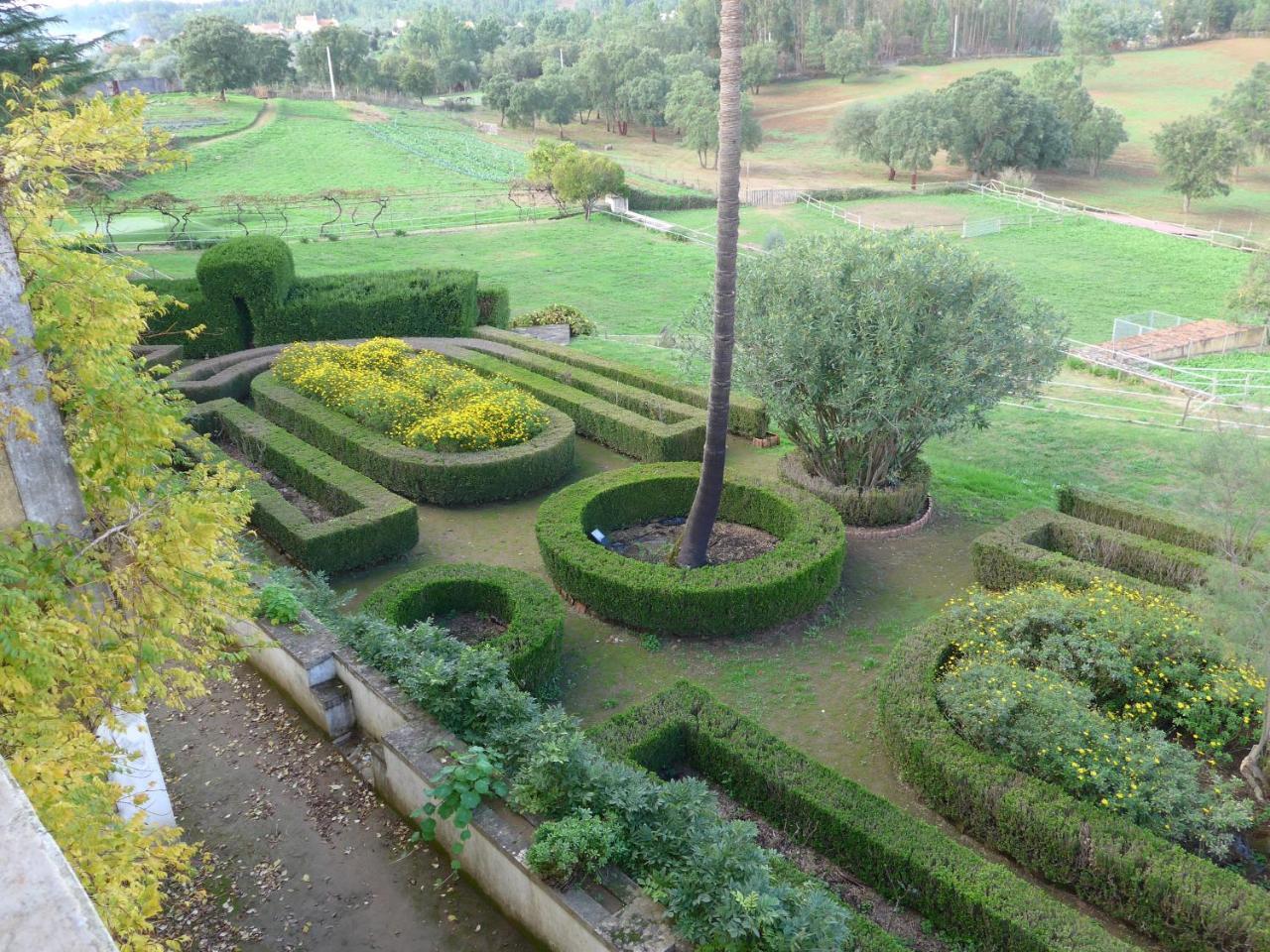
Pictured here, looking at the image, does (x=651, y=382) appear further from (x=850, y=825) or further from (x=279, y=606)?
(x=850, y=825)

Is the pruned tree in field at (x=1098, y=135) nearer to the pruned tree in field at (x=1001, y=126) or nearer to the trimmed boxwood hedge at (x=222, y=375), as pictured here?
the pruned tree in field at (x=1001, y=126)

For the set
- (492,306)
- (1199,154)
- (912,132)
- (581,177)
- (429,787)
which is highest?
(912,132)

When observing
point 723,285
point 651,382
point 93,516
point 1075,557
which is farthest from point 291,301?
point 1075,557

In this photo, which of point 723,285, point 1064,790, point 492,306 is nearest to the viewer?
point 1064,790

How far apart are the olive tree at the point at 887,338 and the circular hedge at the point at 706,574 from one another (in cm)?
132

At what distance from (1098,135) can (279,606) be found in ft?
214

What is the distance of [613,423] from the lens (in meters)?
15.9

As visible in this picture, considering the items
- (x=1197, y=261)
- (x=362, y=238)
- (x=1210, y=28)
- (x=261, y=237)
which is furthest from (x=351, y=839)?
(x=1210, y=28)

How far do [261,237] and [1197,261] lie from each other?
3858 centimetres

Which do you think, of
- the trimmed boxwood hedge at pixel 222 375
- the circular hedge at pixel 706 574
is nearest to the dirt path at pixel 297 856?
the circular hedge at pixel 706 574

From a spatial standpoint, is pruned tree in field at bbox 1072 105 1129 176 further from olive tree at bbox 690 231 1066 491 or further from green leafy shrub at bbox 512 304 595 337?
olive tree at bbox 690 231 1066 491

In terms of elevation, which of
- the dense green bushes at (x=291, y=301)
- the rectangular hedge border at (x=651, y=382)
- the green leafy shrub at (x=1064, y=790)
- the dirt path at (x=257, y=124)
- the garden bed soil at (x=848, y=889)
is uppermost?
the dirt path at (x=257, y=124)

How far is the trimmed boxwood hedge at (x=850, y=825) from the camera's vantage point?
6.13 m

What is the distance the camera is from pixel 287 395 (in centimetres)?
1667
